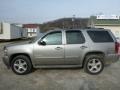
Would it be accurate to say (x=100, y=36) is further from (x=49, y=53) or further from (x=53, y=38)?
(x=49, y=53)

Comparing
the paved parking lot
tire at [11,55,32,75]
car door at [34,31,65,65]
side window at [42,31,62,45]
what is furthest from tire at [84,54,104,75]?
tire at [11,55,32,75]

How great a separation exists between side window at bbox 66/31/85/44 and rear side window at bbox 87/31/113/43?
1.22 feet

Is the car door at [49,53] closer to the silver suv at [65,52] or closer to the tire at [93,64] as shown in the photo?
the silver suv at [65,52]

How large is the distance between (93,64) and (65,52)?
3.96 ft

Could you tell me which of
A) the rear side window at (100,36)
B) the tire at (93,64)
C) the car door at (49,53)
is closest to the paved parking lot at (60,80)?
the tire at (93,64)

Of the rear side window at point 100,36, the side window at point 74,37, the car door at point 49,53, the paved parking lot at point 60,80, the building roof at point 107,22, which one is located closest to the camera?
the paved parking lot at point 60,80

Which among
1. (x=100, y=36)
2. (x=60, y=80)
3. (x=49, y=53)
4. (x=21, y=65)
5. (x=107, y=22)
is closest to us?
(x=60, y=80)

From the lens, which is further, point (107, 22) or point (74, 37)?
point (107, 22)

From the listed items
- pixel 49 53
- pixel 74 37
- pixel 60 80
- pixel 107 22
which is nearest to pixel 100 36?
pixel 74 37

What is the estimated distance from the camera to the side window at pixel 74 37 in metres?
7.77

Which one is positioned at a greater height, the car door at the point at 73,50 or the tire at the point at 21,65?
the car door at the point at 73,50

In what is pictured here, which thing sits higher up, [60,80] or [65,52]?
[65,52]

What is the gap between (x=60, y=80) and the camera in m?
6.94

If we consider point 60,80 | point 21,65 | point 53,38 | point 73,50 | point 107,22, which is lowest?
point 60,80
